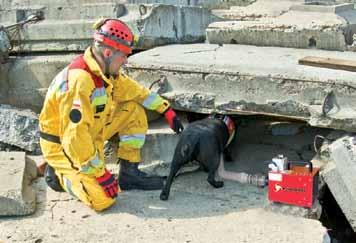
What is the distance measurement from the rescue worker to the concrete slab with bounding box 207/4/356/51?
1.50m

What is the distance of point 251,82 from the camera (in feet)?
15.4

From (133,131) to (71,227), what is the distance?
40.0 inches

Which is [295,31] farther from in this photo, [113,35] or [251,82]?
[113,35]

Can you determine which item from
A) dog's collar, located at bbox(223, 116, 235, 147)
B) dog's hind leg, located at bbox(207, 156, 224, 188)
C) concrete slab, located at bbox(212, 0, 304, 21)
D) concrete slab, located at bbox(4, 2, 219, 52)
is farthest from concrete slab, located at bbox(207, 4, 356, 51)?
dog's hind leg, located at bbox(207, 156, 224, 188)

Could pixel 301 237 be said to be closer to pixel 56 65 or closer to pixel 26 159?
pixel 26 159

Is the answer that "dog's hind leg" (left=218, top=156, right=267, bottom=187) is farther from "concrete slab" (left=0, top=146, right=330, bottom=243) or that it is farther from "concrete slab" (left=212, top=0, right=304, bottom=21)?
"concrete slab" (left=212, top=0, right=304, bottom=21)

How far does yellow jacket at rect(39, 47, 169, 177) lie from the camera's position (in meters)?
4.12

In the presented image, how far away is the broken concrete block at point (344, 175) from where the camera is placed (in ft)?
13.6

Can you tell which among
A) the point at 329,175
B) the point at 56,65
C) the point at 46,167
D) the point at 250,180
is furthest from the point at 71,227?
the point at 56,65

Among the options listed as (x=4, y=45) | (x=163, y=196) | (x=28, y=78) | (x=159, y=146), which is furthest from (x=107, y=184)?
(x=4, y=45)

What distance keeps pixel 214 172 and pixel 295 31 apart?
6.00 feet

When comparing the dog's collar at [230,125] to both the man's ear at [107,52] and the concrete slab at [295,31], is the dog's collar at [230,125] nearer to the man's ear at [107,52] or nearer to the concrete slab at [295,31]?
the man's ear at [107,52]

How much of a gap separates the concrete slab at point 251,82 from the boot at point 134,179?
2.22ft

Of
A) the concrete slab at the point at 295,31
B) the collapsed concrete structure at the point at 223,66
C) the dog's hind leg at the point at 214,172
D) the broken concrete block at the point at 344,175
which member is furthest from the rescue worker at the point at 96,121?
the concrete slab at the point at 295,31
